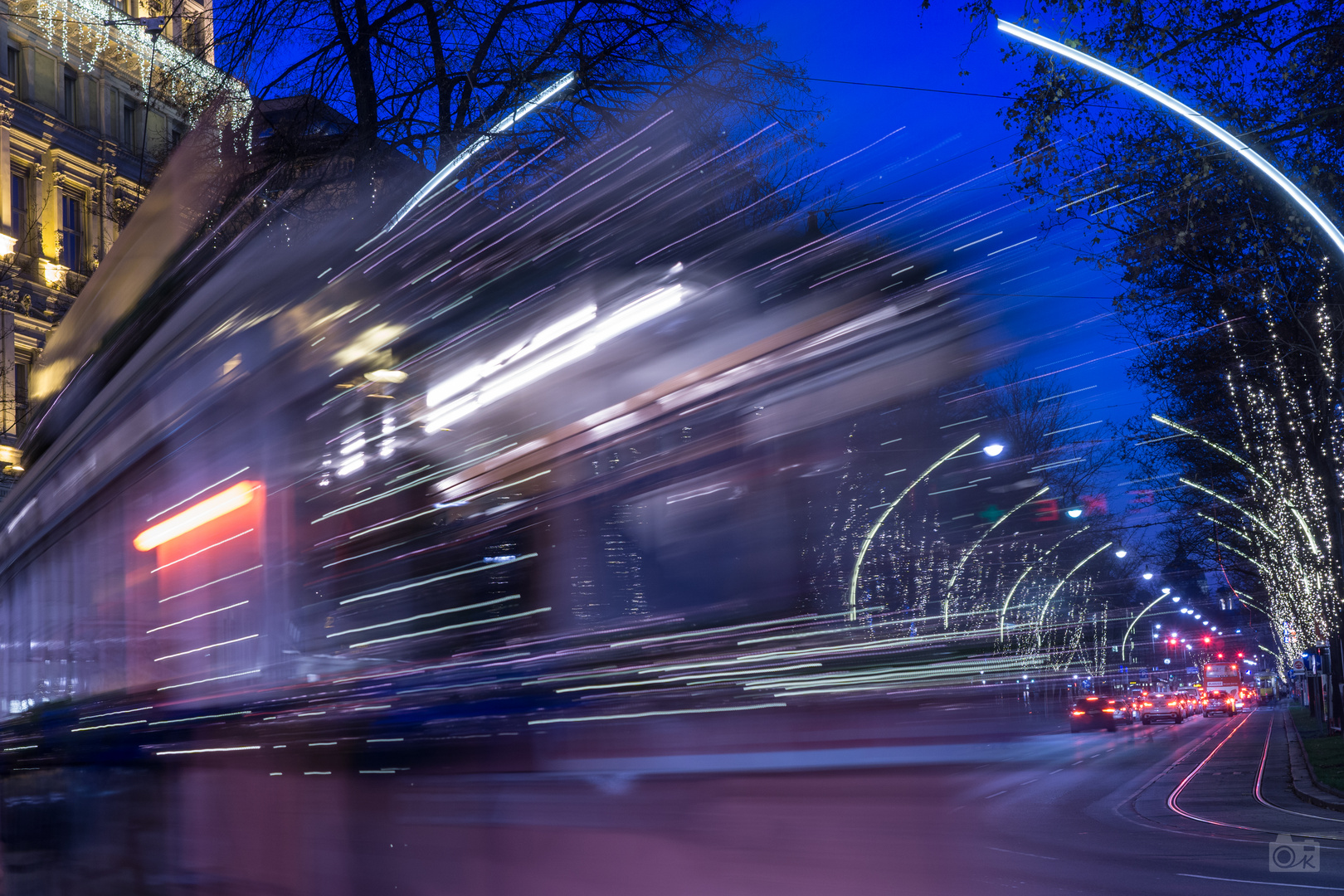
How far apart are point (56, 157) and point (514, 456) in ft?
110

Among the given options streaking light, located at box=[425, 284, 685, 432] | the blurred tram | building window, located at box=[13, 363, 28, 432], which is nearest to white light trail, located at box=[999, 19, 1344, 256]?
the blurred tram

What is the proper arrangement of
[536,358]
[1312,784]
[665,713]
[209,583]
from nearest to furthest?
[665,713] → [536,358] → [209,583] → [1312,784]

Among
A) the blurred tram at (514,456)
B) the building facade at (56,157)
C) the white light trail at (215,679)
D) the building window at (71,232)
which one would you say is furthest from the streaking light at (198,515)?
the building window at (71,232)

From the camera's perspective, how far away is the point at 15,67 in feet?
105

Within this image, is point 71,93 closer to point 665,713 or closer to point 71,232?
point 71,232

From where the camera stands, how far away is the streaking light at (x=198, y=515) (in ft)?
18.4

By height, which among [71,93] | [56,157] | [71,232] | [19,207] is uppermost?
[71,93]

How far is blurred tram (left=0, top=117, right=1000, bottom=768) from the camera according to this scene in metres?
4.15

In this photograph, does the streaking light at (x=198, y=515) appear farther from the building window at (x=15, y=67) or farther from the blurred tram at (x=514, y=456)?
the building window at (x=15, y=67)

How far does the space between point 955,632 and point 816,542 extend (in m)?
1.52

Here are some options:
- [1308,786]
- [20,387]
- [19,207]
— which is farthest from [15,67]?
[1308,786]

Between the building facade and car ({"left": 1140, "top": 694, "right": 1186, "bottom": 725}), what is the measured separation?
1907 inches

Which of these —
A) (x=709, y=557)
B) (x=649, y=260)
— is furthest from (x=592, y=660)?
(x=649, y=260)

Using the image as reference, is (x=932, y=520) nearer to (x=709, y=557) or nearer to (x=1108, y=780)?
(x=709, y=557)
